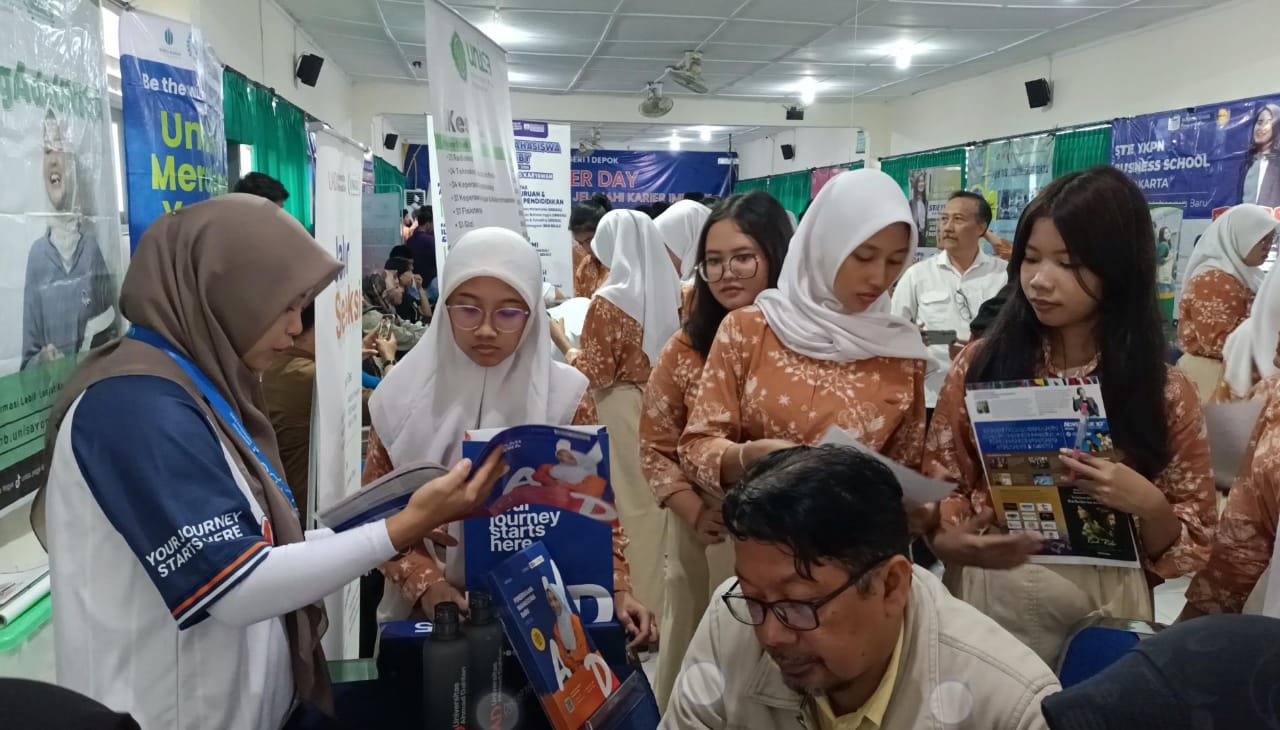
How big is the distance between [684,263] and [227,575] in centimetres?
282

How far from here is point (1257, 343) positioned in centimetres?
272

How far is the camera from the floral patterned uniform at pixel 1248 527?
142cm

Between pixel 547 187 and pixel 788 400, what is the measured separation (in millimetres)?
3754

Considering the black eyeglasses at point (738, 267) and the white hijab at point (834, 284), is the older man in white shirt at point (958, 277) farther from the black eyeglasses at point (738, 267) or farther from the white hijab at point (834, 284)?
the white hijab at point (834, 284)

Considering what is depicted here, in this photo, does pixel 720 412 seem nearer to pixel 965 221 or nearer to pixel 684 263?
pixel 684 263

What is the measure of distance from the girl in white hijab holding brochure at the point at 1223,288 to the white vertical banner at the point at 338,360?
360cm

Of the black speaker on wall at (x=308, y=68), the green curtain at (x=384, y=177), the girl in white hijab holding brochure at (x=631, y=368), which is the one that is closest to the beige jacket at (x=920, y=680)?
the girl in white hijab holding brochure at (x=631, y=368)

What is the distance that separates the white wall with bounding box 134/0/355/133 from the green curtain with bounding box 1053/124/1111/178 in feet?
19.0

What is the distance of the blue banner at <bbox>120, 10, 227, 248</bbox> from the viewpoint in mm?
1693

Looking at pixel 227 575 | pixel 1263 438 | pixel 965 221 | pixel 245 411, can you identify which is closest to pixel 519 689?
pixel 227 575

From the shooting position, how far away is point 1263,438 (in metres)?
1.46

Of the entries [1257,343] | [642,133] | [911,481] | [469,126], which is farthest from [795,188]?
[911,481]

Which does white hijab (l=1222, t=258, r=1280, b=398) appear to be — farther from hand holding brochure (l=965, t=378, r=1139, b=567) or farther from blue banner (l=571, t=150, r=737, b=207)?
blue banner (l=571, t=150, r=737, b=207)

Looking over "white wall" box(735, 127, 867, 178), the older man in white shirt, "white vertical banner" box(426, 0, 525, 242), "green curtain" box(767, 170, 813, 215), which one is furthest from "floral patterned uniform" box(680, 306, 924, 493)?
"green curtain" box(767, 170, 813, 215)
